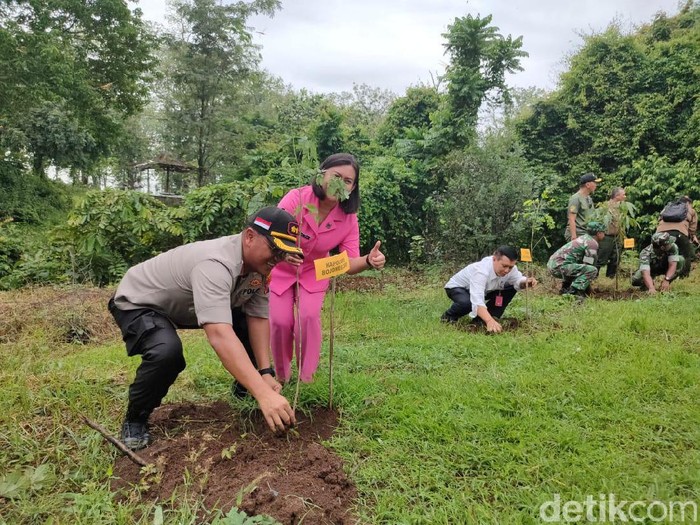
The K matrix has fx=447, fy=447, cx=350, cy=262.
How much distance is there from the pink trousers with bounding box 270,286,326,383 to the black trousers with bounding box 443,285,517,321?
7.81 ft

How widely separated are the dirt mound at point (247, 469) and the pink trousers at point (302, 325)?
452mm

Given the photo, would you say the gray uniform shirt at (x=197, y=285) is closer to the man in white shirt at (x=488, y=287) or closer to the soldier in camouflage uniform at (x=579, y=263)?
the man in white shirt at (x=488, y=287)

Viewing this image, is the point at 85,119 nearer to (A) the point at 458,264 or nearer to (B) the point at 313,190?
(A) the point at 458,264

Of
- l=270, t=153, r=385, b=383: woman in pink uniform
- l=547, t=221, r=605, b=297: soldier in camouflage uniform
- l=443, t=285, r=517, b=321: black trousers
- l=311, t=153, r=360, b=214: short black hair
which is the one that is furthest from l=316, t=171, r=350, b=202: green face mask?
l=547, t=221, r=605, b=297: soldier in camouflage uniform

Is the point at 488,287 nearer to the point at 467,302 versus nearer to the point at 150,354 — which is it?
the point at 467,302

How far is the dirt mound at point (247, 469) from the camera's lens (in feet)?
5.86

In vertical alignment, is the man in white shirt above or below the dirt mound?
above

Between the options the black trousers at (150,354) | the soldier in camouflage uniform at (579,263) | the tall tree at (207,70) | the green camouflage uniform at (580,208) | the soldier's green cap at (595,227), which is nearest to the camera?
the black trousers at (150,354)

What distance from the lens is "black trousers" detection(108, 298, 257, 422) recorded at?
212 cm

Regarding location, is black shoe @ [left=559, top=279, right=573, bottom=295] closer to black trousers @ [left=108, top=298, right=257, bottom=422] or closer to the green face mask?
the green face mask

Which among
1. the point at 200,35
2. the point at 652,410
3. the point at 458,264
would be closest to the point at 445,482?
the point at 652,410

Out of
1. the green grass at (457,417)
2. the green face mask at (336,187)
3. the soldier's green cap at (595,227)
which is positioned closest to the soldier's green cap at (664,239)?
the soldier's green cap at (595,227)

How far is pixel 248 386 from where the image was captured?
1.91 metres

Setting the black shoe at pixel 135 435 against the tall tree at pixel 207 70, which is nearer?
the black shoe at pixel 135 435
